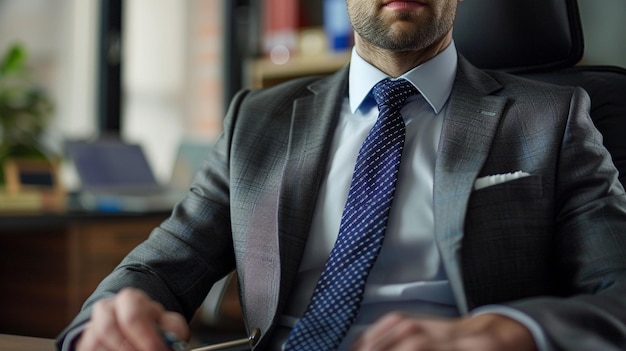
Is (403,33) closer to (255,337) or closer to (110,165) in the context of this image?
(255,337)

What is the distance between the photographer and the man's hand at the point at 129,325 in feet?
2.83

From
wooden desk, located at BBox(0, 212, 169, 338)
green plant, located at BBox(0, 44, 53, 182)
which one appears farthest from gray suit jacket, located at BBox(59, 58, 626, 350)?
green plant, located at BBox(0, 44, 53, 182)

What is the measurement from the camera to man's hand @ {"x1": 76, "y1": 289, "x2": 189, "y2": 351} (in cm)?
86

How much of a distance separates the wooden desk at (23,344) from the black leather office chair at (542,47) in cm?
91

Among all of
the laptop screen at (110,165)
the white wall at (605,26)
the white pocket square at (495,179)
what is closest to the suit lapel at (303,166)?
the white pocket square at (495,179)

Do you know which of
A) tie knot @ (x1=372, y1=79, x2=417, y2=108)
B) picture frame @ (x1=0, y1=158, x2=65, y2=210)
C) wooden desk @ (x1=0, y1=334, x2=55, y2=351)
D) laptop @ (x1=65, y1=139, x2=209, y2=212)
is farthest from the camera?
laptop @ (x1=65, y1=139, x2=209, y2=212)

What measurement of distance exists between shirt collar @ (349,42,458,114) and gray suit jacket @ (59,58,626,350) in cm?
2

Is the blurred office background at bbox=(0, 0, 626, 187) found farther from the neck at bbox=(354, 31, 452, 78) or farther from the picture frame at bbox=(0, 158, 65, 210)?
the neck at bbox=(354, 31, 452, 78)

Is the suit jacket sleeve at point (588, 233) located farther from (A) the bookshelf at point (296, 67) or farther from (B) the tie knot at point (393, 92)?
(A) the bookshelf at point (296, 67)

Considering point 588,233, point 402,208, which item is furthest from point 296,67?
point 588,233

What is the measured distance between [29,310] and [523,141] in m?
1.82

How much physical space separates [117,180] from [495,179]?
1829 mm

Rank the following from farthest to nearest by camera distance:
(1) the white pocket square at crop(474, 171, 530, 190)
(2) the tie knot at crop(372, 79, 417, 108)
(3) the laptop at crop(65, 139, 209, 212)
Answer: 1. (3) the laptop at crop(65, 139, 209, 212)
2. (2) the tie knot at crop(372, 79, 417, 108)
3. (1) the white pocket square at crop(474, 171, 530, 190)

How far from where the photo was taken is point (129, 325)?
87cm
